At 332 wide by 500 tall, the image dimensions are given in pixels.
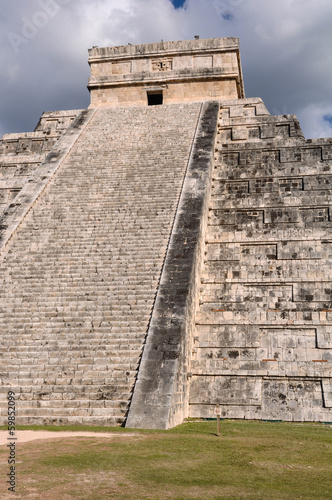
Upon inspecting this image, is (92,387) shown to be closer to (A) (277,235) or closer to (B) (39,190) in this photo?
(A) (277,235)

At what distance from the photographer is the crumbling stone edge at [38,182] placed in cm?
1157

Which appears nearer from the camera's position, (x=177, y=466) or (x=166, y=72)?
(x=177, y=466)

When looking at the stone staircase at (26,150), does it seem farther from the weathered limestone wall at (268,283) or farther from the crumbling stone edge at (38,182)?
the weathered limestone wall at (268,283)

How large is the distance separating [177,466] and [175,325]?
144 inches

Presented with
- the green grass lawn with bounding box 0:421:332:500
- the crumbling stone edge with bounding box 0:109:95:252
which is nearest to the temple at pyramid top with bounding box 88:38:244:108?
the crumbling stone edge with bounding box 0:109:95:252

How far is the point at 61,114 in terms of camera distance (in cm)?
1688

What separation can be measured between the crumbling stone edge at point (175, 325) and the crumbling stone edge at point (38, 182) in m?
3.43

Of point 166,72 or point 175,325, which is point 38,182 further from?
point 166,72

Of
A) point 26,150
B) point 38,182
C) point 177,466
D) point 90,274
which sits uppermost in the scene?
point 26,150

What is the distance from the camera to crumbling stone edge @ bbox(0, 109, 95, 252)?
1157 centimetres

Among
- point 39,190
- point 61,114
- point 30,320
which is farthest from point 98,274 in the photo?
point 61,114

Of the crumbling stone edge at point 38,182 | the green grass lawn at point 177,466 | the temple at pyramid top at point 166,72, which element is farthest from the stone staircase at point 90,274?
the temple at pyramid top at point 166,72

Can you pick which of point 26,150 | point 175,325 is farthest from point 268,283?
point 26,150

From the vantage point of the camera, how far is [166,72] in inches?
690
